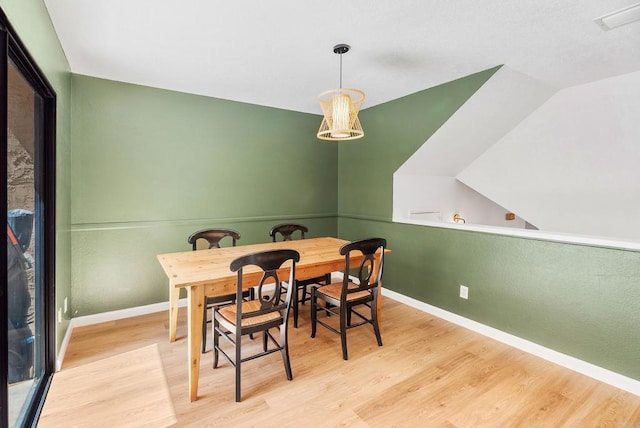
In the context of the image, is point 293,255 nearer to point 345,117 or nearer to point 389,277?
point 345,117

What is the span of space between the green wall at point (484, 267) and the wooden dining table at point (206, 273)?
108 cm

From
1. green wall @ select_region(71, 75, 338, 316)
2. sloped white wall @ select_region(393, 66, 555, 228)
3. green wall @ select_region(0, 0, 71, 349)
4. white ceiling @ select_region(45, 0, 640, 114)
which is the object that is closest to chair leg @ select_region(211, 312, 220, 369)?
green wall @ select_region(0, 0, 71, 349)

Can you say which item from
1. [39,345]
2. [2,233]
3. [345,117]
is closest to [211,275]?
[2,233]

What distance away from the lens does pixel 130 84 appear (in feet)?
10.3

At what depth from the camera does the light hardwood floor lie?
186 cm

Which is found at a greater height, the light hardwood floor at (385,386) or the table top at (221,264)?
the table top at (221,264)

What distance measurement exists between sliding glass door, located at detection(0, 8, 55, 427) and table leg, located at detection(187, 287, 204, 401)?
0.80 m

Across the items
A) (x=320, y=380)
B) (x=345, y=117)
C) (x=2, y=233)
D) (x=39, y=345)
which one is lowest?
(x=320, y=380)

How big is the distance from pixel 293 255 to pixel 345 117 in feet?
3.34

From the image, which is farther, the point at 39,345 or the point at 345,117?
the point at 345,117

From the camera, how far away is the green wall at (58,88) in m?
1.53

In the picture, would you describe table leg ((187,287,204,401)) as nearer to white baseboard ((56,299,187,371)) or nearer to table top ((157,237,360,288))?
table top ((157,237,360,288))

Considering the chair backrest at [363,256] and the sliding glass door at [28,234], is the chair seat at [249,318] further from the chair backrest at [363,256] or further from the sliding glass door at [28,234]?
the sliding glass door at [28,234]

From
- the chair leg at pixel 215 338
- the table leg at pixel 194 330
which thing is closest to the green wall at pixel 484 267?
the chair leg at pixel 215 338
